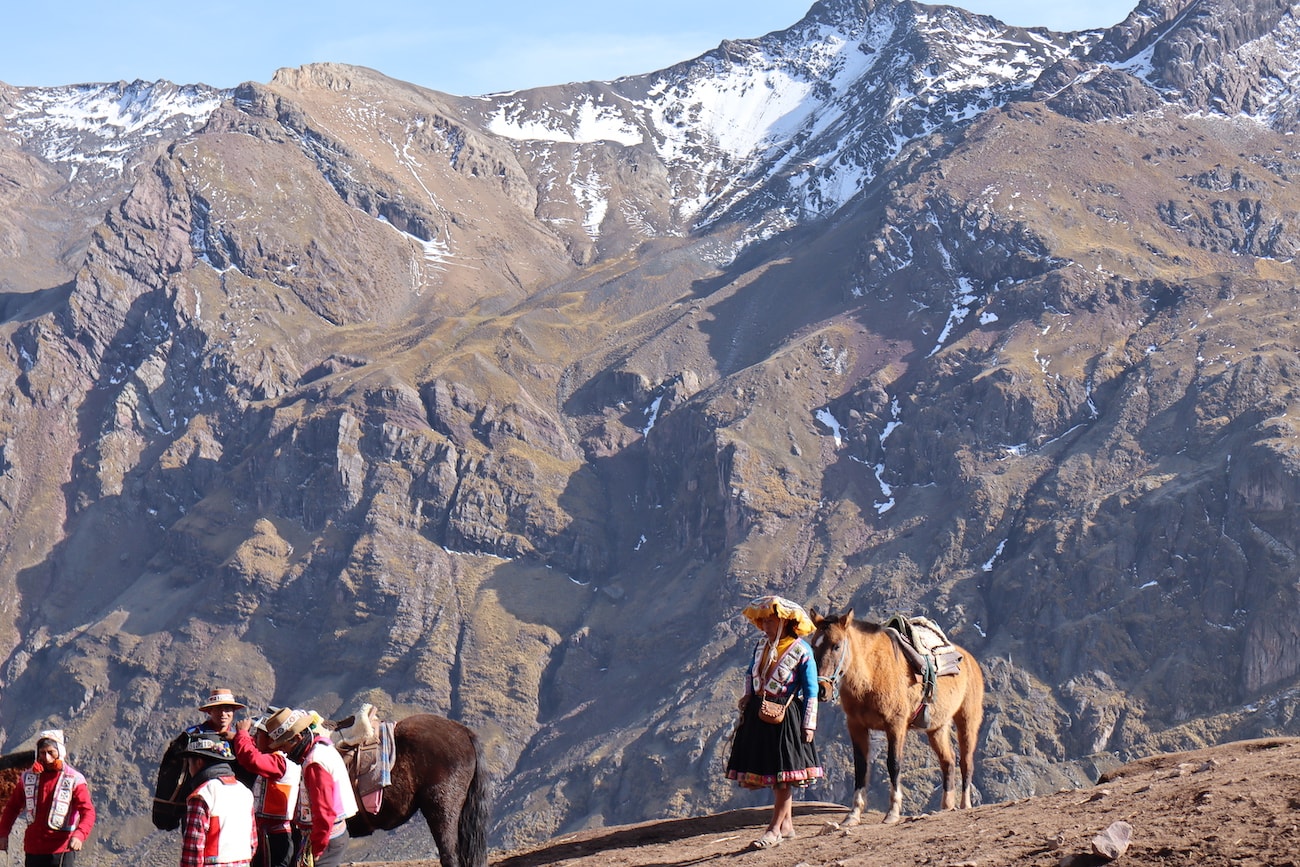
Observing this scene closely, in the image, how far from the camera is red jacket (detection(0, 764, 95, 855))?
74.5 ft

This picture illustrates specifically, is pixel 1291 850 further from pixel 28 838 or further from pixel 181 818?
pixel 28 838

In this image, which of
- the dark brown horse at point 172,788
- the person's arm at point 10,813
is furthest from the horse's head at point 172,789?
the person's arm at point 10,813

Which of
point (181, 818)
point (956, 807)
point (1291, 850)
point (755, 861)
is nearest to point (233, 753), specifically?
point (181, 818)

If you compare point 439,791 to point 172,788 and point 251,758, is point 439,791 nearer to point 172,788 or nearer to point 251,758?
point 251,758

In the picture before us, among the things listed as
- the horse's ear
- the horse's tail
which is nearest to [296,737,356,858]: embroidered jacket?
A: the horse's ear

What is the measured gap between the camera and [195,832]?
60.3 feet

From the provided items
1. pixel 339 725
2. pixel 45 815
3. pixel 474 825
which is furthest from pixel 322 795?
pixel 45 815

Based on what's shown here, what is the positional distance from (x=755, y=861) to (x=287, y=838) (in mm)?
7146

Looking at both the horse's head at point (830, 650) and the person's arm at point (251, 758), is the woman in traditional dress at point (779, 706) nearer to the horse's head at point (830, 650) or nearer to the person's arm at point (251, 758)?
the horse's head at point (830, 650)

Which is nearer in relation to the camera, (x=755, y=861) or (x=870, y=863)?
(x=870, y=863)

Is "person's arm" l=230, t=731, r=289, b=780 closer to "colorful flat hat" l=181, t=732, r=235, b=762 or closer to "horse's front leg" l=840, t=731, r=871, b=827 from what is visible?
"colorful flat hat" l=181, t=732, r=235, b=762

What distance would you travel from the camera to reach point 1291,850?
17453 mm

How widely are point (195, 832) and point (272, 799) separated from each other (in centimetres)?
229

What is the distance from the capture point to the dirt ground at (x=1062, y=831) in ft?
60.4
